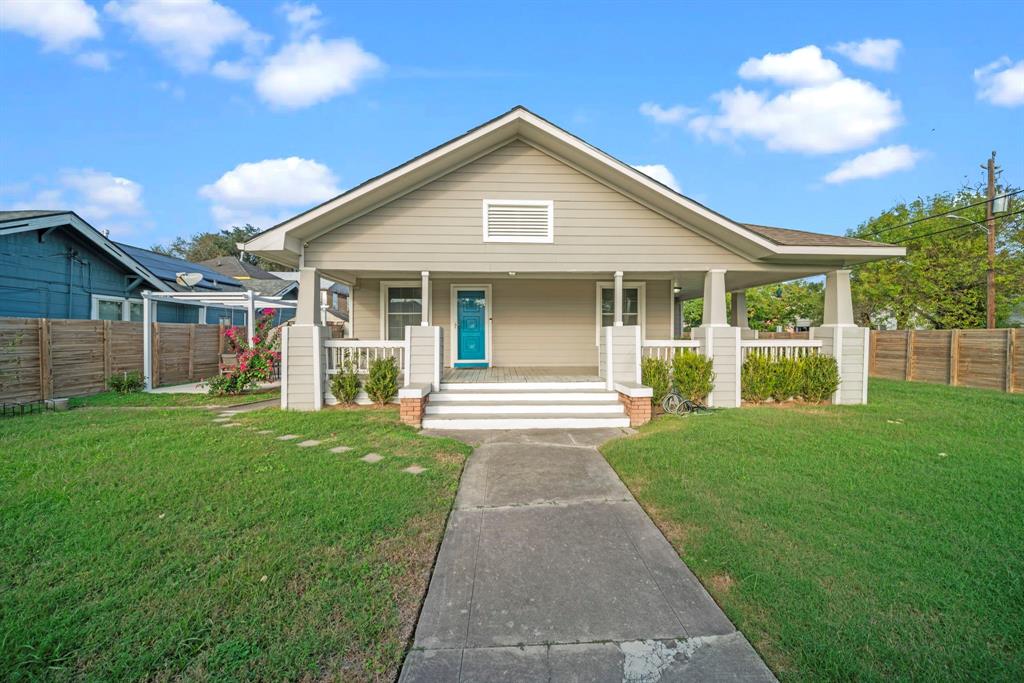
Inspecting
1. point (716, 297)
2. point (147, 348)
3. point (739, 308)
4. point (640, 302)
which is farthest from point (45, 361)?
point (739, 308)

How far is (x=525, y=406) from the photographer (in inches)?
284

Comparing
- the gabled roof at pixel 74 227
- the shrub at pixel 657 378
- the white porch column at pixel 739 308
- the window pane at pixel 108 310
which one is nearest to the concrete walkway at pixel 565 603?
the shrub at pixel 657 378

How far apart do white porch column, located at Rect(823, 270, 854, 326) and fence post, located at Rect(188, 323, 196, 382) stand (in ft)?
48.9

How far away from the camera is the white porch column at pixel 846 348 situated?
8172 mm

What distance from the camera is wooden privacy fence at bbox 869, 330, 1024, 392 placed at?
416 inches

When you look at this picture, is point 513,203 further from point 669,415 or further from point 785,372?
point 785,372

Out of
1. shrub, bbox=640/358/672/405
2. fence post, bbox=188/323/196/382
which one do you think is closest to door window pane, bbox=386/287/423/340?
shrub, bbox=640/358/672/405

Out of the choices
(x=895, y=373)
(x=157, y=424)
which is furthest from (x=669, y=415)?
(x=895, y=373)

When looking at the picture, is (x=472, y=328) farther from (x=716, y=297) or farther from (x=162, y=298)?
(x=162, y=298)

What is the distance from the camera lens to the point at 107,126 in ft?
52.3

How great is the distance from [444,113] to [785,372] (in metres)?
12.9

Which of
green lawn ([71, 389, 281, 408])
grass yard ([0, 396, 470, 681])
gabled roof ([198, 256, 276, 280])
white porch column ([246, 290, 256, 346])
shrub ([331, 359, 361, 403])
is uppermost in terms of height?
gabled roof ([198, 256, 276, 280])

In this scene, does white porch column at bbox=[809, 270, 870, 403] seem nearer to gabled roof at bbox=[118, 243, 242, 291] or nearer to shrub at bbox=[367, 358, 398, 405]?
shrub at bbox=[367, 358, 398, 405]

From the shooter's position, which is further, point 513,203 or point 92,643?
point 513,203
